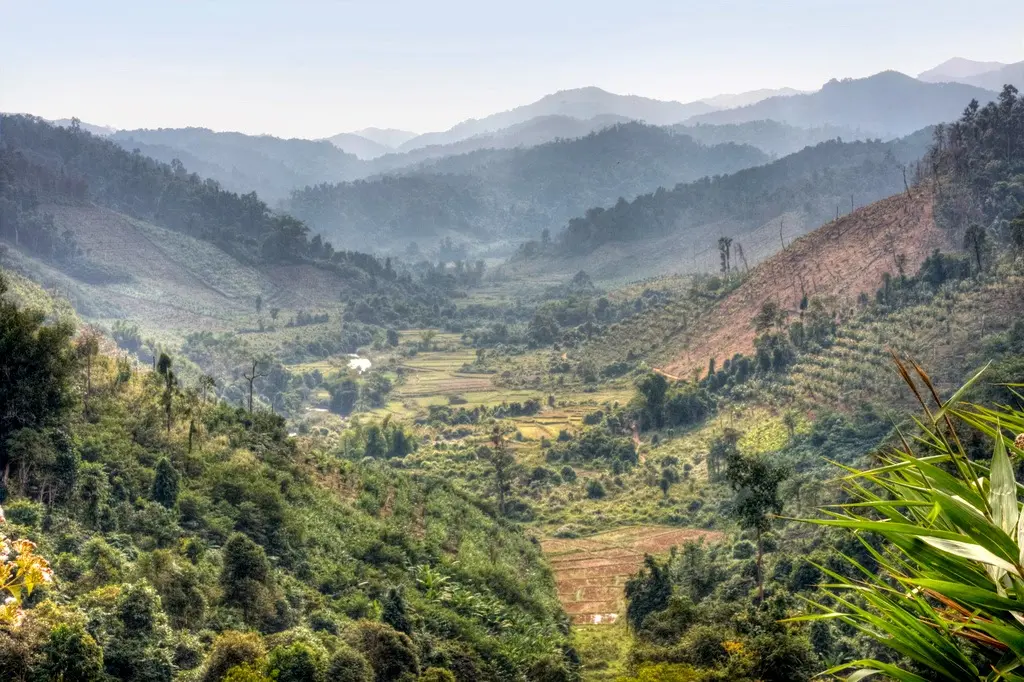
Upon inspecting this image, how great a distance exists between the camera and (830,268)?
57.3m

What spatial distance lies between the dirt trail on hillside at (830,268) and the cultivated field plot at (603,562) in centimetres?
2115

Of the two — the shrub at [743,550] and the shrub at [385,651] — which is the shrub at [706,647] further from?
the shrub at [743,550]

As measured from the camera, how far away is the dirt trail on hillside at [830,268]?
5412 centimetres

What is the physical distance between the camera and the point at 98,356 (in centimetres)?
2859

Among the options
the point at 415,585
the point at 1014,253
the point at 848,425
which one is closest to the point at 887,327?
the point at 1014,253

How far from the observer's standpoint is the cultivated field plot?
29361 millimetres

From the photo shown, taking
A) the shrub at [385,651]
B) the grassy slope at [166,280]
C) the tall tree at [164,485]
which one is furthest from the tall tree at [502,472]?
the grassy slope at [166,280]

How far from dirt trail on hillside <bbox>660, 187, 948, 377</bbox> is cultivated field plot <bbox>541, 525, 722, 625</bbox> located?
21.2m

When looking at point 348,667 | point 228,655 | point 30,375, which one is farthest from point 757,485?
point 30,375

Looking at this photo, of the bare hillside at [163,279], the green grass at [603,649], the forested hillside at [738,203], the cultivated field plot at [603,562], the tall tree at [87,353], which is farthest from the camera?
the forested hillside at [738,203]

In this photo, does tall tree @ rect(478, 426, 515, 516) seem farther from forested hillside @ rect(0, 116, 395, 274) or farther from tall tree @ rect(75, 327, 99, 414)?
forested hillside @ rect(0, 116, 395, 274)

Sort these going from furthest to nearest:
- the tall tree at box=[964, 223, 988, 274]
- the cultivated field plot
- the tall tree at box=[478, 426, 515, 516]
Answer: the tall tree at box=[964, 223, 988, 274]
the tall tree at box=[478, 426, 515, 516]
the cultivated field plot

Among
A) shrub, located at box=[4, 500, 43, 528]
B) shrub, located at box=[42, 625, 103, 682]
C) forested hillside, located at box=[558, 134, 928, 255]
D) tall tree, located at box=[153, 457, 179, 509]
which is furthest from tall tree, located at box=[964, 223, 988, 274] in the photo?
forested hillside, located at box=[558, 134, 928, 255]

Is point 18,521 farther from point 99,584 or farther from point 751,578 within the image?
point 751,578
